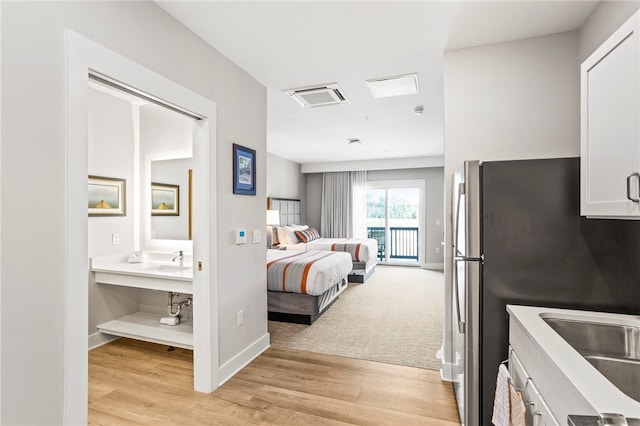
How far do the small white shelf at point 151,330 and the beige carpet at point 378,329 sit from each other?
0.87 metres

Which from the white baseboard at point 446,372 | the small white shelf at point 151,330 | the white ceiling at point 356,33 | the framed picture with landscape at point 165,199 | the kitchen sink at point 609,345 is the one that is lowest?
the white baseboard at point 446,372

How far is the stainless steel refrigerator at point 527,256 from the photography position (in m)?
1.49

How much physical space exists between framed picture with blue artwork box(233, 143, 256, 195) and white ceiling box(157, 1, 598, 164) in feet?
2.36

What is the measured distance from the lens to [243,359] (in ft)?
8.80

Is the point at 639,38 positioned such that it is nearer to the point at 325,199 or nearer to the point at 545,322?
the point at 545,322

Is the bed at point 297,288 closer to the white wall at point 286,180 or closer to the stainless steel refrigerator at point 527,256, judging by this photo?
the stainless steel refrigerator at point 527,256

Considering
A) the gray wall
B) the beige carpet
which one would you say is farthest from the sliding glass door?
the beige carpet

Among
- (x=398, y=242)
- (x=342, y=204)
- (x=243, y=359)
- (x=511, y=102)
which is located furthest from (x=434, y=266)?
(x=243, y=359)

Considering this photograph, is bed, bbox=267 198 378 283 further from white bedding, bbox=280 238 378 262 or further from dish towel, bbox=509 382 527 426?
dish towel, bbox=509 382 527 426

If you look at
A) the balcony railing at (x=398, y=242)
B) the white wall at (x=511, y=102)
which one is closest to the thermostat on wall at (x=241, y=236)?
the white wall at (x=511, y=102)

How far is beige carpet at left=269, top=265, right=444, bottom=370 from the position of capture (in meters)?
2.95

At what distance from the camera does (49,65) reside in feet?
4.32

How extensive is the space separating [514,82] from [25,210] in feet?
9.78

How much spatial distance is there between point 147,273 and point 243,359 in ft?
3.69
